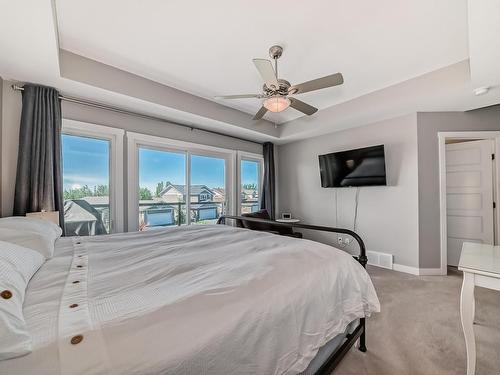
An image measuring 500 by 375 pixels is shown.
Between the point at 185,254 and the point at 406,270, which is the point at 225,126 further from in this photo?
the point at 406,270

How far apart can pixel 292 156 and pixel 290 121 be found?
2.88 feet

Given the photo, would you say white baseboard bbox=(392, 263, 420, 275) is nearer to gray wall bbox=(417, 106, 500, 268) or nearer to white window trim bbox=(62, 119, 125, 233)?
gray wall bbox=(417, 106, 500, 268)

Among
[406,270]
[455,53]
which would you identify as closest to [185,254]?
[455,53]

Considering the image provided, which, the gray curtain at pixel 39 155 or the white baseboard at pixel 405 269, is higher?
the gray curtain at pixel 39 155

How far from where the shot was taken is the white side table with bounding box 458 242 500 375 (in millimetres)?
1215

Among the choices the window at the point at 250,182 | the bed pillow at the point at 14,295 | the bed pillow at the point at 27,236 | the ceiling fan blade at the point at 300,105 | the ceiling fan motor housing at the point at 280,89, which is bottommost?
the bed pillow at the point at 14,295

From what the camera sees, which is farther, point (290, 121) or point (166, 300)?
point (290, 121)

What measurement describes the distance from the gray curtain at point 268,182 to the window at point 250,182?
155mm

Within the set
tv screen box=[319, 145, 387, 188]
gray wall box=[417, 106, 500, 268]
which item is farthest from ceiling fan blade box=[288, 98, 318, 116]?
gray wall box=[417, 106, 500, 268]

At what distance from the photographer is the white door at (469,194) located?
126 inches

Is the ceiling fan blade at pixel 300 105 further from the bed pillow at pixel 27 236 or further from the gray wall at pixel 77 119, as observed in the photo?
the bed pillow at pixel 27 236

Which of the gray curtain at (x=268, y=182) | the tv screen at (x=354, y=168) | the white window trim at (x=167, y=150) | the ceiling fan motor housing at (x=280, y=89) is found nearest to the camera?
the ceiling fan motor housing at (x=280, y=89)

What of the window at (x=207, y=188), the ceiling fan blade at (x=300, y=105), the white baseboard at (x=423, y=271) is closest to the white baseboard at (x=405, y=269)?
the white baseboard at (x=423, y=271)

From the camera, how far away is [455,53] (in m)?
2.22
